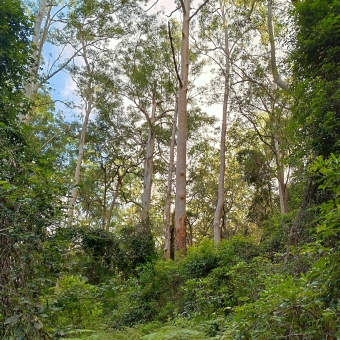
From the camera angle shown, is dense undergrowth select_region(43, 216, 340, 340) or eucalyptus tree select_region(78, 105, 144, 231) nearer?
dense undergrowth select_region(43, 216, 340, 340)

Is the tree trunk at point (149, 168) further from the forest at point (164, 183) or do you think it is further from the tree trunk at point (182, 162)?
the tree trunk at point (182, 162)

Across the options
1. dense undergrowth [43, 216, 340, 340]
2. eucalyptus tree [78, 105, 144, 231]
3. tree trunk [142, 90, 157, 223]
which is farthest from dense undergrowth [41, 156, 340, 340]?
eucalyptus tree [78, 105, 144, 231]

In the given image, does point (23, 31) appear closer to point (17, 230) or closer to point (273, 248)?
point (17, 230)

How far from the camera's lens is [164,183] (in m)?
22.6

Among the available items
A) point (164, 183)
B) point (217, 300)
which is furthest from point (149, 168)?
point (217, 300)

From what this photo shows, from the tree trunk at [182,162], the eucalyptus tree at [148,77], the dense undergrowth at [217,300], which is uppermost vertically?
the eucalyptus tree at [148,77]

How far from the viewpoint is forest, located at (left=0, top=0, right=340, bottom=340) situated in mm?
2350

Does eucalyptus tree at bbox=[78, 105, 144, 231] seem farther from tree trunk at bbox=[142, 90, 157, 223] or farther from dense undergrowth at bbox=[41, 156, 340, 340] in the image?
dense undergrowth at bbox=[41, 156, 340, 340]

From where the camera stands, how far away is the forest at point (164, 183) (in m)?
2.35

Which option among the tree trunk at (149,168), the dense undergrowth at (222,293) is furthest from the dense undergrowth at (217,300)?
the tree trunk at (149,168)

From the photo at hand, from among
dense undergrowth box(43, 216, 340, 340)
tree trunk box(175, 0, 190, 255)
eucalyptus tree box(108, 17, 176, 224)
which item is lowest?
dense undergrowth box(43, 216, 340, 340)

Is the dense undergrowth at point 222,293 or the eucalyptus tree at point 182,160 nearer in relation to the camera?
the dense undergrowth at point 222,293

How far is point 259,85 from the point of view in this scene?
47.3 ft

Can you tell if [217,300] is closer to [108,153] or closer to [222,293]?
[222,293]
